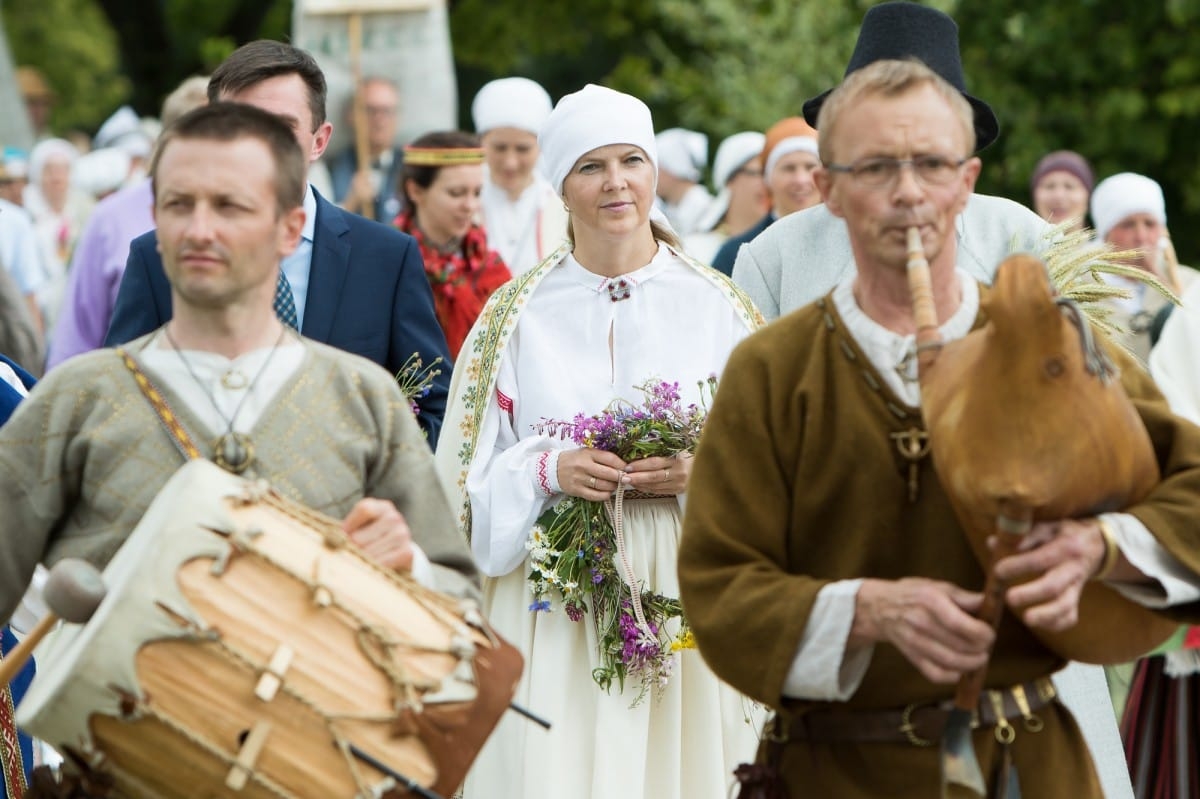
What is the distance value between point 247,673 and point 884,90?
1556mm

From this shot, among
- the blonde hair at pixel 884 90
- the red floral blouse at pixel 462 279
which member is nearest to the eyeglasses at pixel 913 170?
the blonde hair at pixel 884 90

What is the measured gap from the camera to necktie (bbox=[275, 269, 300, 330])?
19.3 feet

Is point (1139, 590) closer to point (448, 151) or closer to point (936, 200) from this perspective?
point (936, 200)

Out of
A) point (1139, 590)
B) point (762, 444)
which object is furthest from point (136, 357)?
point (1139, 590)

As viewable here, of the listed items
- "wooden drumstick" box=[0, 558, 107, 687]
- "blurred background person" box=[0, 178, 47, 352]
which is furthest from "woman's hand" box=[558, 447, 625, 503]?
"blurred background person" box=[0, 178, 47, 352]

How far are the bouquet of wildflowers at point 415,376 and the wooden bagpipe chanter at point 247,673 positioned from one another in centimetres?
234

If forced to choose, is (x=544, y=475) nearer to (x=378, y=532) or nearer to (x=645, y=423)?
(x=645, y=423)

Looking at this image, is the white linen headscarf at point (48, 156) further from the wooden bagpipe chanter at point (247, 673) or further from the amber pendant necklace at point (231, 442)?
the wooden bagpipe chanter at point (247, 673)

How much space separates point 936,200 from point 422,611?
3.88 ft

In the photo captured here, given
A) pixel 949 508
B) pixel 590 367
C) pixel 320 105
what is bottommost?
pixel 949 508

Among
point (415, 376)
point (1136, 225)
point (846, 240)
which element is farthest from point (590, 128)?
point (1136, 225)

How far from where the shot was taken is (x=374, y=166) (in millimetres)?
13438

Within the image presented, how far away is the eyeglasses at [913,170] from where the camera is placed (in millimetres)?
3953

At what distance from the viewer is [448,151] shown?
9.59 m
